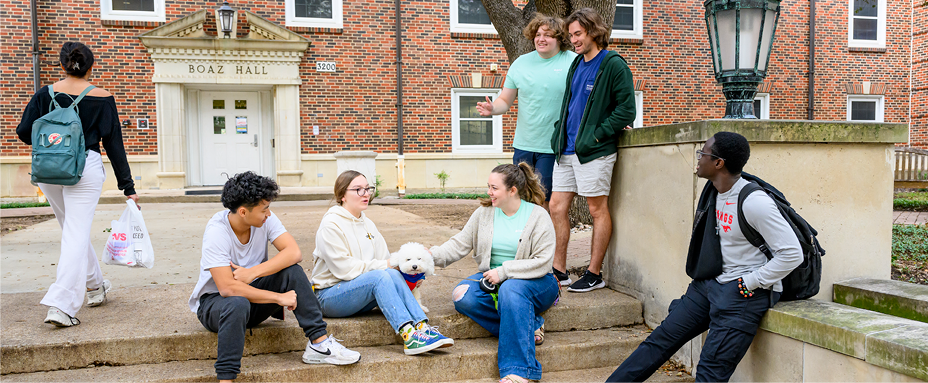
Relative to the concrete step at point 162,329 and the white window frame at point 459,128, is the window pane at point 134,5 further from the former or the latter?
the concrete step at point 162,329

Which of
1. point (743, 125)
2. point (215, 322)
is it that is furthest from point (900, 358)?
point (215, 322)

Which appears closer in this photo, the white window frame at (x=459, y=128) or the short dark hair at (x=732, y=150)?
the short dark hair at (x=732, y=150)

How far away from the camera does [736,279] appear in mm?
2861

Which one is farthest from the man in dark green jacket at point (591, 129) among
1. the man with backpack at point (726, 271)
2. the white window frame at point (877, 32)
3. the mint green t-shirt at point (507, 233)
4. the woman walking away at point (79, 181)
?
the white window frame at point (877, 32)

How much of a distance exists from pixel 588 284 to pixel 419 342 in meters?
1.39

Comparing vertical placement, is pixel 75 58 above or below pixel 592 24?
below

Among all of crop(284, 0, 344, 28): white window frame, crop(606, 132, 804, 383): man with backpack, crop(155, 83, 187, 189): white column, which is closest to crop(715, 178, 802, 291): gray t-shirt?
crop(606, 132, 804, 383): man with backpack

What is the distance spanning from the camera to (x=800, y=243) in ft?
9.05

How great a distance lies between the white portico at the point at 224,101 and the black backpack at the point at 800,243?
11.3 meters

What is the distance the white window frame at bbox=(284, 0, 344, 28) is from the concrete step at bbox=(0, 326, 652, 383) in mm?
10965

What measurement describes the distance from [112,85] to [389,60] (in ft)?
17.9

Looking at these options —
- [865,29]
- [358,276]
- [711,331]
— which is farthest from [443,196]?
[865,29]

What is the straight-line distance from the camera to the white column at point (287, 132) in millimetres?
12969

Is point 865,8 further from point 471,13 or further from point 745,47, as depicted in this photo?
point 745,47
